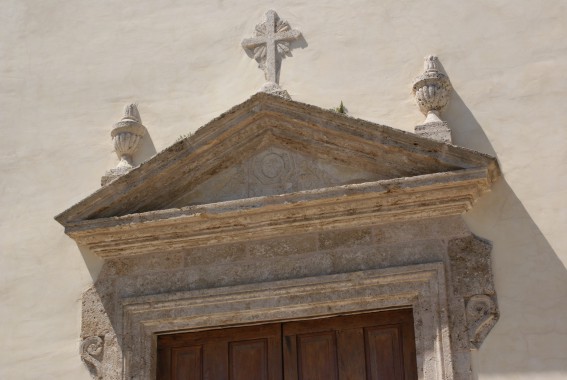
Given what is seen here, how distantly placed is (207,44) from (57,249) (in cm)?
152

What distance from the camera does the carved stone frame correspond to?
5570 millimetres

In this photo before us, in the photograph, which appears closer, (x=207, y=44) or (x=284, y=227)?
(x=284, y=227)

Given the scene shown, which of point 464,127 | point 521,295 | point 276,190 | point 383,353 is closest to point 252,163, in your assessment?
point 276,190

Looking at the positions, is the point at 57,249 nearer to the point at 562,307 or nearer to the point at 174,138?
the point at 174,138

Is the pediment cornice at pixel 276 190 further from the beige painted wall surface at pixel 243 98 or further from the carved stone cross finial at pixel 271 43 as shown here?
the carved stone cross finial at pixel 271 43

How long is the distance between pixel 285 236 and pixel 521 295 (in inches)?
50.7

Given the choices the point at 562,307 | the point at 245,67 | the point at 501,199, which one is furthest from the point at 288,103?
the point at 562,307

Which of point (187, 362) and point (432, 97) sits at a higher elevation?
point (432, 97)

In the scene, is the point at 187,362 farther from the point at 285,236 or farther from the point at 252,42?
the point at 252,42

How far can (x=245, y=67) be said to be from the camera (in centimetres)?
665

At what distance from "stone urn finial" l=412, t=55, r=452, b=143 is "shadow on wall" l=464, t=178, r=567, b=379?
19.6 inches

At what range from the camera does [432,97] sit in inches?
240

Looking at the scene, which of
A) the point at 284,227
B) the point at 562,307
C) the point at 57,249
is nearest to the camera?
the point at 562,307

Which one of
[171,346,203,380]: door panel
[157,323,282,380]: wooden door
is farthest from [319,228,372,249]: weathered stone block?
[171,346,203,380]: door panel
